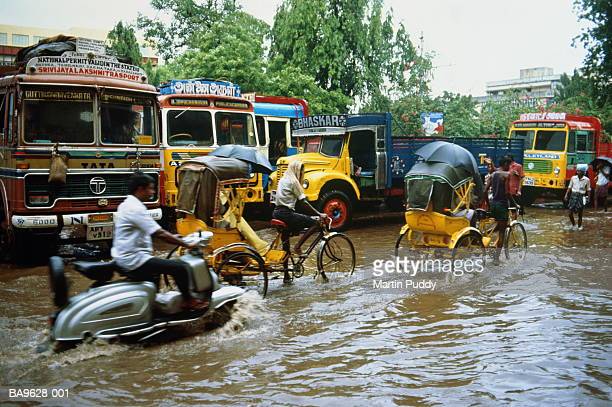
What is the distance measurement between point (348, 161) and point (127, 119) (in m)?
5.68

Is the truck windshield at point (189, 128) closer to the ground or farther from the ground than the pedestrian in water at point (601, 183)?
farther from the ground

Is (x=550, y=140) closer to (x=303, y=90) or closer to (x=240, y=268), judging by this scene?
(x=303, y=90)

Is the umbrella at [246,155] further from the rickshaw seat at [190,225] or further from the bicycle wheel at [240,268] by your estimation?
the bicycle wheel at [240,268]

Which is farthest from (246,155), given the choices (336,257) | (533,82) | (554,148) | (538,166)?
(533,82)

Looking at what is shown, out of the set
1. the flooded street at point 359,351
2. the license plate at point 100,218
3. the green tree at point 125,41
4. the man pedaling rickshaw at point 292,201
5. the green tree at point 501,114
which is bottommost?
the flooded street at point 359,351

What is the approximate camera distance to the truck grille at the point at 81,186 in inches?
354

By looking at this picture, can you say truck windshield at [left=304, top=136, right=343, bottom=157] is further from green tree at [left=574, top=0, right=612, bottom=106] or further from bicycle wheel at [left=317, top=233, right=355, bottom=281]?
green tree at [left=574, top=0, right=612, bottom=106]

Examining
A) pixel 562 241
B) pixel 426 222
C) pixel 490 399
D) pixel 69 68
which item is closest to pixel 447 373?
pixel 490 399

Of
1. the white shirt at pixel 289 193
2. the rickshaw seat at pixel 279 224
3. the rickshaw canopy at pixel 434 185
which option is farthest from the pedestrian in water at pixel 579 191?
the rickshaw seat at pixel 279 224

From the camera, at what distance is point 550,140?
62.8 ft

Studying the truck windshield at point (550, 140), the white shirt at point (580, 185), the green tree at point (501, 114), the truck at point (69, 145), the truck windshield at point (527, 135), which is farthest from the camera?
the green tree at point (501, 114)

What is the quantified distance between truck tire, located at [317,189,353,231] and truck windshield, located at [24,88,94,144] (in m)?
5.56

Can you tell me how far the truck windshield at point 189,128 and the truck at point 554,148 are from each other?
37.2 feet

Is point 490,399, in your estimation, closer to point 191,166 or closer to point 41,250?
point 191,166
